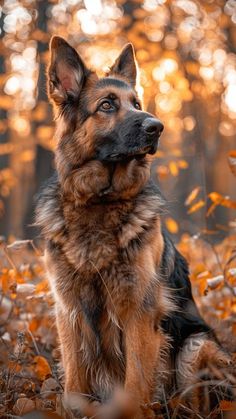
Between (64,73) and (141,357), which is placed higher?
(64,73)

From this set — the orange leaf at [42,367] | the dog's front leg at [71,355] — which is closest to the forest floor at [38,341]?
the orange leaf at [42,367]

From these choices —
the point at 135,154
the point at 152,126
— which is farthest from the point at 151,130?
the point at 135,154

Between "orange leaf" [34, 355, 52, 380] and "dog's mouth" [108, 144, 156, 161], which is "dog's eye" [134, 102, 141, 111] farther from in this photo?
"orange leaf" [34, 355, 52, 380]

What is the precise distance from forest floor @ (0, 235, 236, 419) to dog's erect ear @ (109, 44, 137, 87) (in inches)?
71.2

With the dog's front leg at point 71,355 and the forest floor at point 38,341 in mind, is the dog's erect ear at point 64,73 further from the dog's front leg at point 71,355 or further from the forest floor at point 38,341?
the dog's front leg at point 71,355

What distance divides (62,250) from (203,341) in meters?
1.34

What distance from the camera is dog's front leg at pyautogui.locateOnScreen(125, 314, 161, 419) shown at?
12.1ft

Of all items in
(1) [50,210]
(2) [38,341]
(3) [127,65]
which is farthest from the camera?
(2) [38,341]

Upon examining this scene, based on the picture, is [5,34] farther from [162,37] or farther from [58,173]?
[58,173]

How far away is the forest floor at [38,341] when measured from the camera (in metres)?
3.28

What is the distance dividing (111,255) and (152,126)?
104 centimetres

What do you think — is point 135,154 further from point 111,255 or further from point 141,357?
point 141,357

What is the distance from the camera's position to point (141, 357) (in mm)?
3740

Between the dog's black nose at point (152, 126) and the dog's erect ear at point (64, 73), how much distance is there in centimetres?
78
